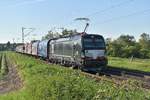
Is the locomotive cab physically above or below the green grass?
above

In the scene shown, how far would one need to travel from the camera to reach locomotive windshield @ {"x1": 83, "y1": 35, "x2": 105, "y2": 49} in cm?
3238

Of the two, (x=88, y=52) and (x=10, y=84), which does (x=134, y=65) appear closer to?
(x=88, y=52)

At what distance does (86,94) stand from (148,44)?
97.2 metres

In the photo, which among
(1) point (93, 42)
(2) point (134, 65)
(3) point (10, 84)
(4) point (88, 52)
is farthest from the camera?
(2) point (134, 65)

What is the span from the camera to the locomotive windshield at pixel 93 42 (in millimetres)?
32375

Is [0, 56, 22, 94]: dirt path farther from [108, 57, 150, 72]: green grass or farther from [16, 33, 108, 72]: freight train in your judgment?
[108, 57, 150, 72]: green grass

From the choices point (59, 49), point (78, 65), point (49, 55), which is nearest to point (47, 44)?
point (49, 55)

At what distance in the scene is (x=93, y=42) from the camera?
32.8 metres

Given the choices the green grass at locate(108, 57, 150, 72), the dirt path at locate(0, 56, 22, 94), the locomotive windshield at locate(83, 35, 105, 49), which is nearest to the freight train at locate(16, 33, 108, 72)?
the locomotive windshield at locate(83, 35, 105, 49)

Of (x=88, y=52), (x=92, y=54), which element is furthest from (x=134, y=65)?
(x=88, y=52)

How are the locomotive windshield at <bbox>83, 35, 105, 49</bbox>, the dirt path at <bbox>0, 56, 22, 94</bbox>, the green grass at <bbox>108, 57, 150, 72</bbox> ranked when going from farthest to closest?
the green grass at <bbox>108, 57, 150, 72</bbox> → the locomotive windshield at <bbox>83, 35, 105, 49</bbox> → the dirt path at <bbox>0, 56, 22, 94</bbox>

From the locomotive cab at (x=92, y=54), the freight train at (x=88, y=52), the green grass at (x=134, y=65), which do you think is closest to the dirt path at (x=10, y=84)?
the freight train at (x=88, y=52)

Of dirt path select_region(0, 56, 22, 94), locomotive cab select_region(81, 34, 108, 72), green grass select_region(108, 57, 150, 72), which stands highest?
locomotive cab select_region(81, 34, 108, 72)

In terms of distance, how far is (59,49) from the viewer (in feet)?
139
